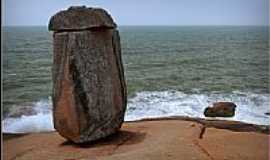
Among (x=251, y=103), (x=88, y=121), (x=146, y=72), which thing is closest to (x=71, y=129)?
(x=88, y=121)

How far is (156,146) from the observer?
432 cm

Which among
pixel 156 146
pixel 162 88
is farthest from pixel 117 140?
pixel 162 88

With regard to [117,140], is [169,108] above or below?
below

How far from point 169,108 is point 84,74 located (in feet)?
21.5

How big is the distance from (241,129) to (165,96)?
6399 mm

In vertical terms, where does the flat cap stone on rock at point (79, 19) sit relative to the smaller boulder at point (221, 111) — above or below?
above

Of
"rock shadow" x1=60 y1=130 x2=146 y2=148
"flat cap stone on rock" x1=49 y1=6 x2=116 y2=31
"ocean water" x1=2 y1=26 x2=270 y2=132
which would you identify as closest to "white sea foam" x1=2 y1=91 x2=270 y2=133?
"ocean water" x1=2 y1=26 x2=270 y2=132

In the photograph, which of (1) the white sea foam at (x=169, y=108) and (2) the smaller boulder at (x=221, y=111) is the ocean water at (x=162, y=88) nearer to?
(1) the white sea foam at (x=169, y=108)

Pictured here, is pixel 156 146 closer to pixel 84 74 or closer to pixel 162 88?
pixel 84 74

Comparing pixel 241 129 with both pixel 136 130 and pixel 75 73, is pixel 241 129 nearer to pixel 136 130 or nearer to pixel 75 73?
pixel 136 130

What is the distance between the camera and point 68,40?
4773 mm

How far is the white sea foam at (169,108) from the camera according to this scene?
9.06m

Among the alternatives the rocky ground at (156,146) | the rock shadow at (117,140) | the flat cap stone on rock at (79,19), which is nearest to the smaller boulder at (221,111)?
the rocky ground at (156,146)

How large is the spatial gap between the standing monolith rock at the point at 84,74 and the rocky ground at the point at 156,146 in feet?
0.86
